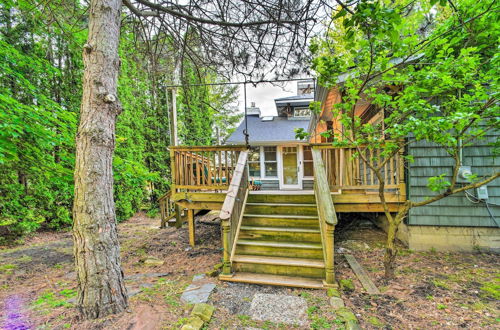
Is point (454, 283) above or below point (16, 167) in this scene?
below

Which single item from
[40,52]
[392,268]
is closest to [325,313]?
[392,268]

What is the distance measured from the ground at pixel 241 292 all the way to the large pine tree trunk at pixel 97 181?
0.87 ft

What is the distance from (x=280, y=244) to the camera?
11.6 feet

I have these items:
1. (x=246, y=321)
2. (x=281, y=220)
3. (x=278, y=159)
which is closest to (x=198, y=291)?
(x=246, y=321)

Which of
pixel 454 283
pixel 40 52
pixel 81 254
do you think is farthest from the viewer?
pixel 40 52

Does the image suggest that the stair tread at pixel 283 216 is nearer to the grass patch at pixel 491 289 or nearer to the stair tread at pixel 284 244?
the stair tread at pixel 284 244

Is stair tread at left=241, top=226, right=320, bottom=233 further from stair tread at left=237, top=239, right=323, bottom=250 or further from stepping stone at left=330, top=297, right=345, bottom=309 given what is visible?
stepping stone at left=330, top=297, right=345, bottom=309

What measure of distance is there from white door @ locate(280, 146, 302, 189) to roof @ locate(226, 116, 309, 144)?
49 cm

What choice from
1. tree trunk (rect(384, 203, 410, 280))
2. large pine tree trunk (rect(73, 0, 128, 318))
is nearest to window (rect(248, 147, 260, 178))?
tree trunk (rect(384, 203, 410, 280))

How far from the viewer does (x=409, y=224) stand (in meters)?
3.91

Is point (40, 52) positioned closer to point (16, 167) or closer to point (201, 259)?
point (16, 167)

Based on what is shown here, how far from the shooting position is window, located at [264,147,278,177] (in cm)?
946

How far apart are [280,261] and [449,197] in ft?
10.1

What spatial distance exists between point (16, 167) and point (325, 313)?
526 cm
